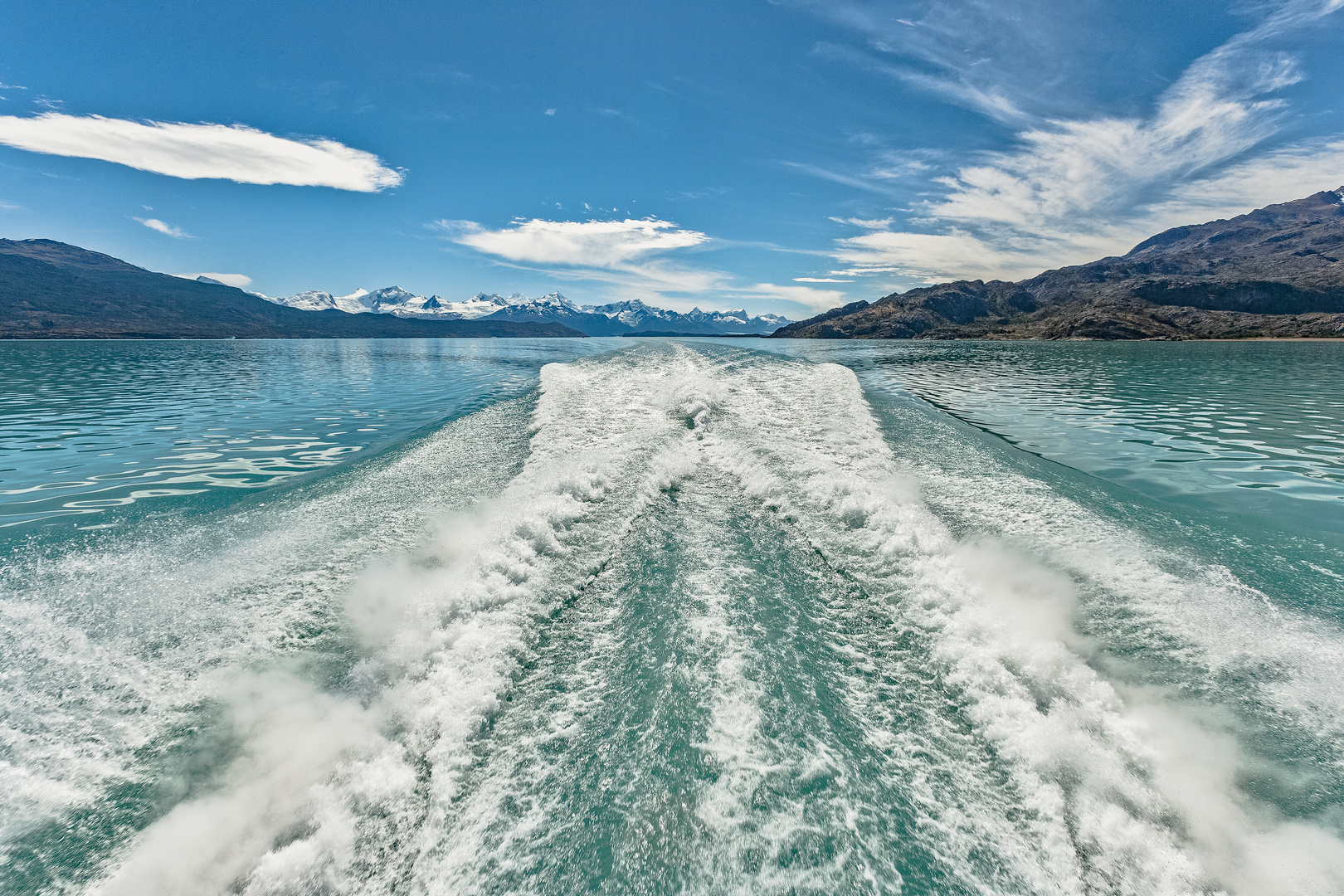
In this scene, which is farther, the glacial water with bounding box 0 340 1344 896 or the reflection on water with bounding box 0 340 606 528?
the reflection on water with bounding box 0 340 606 528

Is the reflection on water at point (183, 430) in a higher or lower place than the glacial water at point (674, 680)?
higher

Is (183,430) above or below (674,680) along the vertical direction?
above

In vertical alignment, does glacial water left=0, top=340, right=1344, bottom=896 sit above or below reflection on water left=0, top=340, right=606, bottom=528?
below

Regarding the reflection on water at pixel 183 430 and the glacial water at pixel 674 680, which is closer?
the glacial water at pixel 674 680

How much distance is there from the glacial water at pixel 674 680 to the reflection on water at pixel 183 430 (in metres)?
0.28

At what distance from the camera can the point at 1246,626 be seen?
4516 millimetres

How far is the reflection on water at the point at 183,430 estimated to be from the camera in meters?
8.45

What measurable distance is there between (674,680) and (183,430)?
16.8 metres

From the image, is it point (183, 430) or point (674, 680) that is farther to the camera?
point (183, 430)

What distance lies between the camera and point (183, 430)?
13.8 m

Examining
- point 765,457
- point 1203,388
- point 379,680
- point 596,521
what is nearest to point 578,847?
point 379,680

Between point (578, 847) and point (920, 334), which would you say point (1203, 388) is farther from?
point (920, 334)

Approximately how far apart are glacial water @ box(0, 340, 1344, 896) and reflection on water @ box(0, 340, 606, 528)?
0.92 feet

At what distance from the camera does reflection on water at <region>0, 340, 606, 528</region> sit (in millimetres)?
8453
